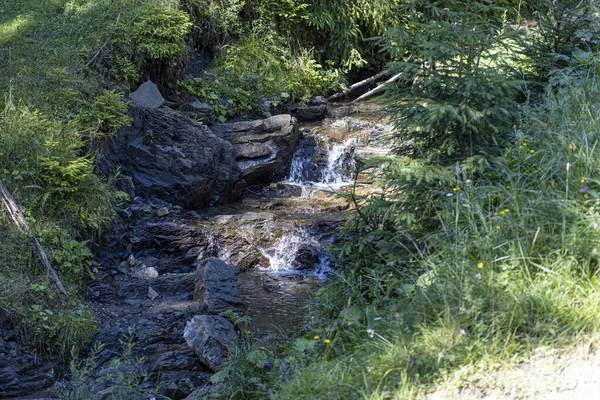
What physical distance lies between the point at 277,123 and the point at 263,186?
118 centimetres

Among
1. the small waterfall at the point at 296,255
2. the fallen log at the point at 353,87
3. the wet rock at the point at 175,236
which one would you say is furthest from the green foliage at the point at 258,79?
the small waterfall at the point at 296,255

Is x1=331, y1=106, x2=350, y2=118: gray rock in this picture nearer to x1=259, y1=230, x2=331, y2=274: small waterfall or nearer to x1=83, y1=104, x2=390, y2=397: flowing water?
x1=83, y1=104, x2=390, y2=397: flowing water

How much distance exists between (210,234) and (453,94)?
442 cm

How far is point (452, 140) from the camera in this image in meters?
5.18

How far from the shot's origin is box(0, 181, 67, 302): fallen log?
654cm

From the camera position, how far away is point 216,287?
A: 23.6ft

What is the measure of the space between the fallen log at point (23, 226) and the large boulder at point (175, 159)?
2.36 metres

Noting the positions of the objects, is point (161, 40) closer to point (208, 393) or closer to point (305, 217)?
point (305, 217)

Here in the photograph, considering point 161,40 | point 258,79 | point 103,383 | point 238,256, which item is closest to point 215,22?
point 258,79

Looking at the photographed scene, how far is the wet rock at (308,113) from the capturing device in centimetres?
1273

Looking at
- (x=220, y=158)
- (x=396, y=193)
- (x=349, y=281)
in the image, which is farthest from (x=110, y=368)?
(x=220, y=158)

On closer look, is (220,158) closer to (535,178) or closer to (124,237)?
(124,237)

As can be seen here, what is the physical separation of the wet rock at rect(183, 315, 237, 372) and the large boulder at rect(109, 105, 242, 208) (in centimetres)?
358

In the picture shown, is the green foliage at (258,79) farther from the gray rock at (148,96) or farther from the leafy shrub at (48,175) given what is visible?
the leafy shrub at (48,175)
